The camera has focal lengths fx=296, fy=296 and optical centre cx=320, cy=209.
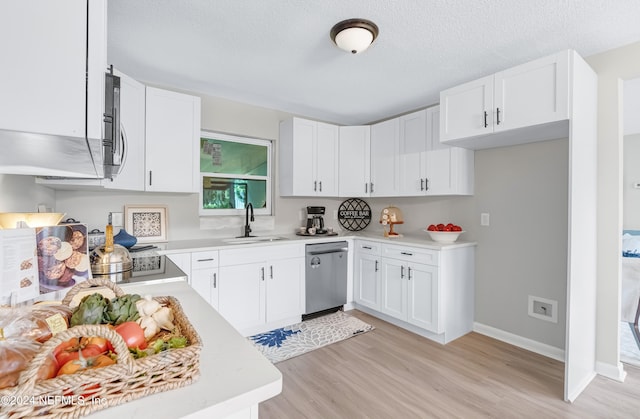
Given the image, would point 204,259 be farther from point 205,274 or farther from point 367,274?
point 367,274

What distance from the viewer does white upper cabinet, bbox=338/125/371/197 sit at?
3713mm

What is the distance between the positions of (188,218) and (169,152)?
767 millimetres

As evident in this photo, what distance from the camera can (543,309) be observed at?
2.58 m

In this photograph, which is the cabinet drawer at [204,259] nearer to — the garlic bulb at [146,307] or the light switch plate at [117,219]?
the light switch plate at [117,219]

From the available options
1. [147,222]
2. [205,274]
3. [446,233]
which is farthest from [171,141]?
[446,233]

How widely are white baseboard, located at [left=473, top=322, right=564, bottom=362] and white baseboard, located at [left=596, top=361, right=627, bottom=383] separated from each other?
0.25 meters

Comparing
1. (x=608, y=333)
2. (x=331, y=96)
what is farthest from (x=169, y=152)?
(x=608, y=333)

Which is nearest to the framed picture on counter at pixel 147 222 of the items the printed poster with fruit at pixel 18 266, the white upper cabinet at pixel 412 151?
the printed poster with fruit at pixel 18 266

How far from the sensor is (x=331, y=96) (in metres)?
3.12

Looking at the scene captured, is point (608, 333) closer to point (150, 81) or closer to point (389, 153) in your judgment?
point (389, 153)

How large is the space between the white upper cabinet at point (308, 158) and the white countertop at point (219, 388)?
2626 mm

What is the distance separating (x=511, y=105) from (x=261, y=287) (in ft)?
8.50

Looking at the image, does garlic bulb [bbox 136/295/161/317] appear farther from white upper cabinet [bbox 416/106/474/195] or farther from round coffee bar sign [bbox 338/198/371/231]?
round coffee bar sign [bbox 338/198/371/231]

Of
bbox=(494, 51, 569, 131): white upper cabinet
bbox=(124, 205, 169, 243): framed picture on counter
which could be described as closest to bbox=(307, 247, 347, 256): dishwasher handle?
bbox=(124, 205, 169, 243): framed picture on counter
